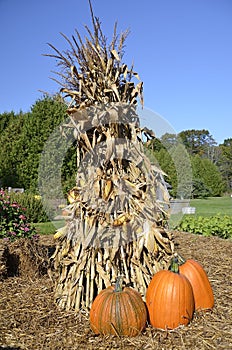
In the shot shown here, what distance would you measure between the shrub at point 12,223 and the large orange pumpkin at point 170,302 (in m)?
3.56

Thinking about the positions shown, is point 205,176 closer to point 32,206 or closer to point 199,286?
point 32,206

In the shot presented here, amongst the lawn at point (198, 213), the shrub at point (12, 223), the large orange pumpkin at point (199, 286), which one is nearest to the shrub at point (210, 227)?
the lawn at point (198, 213)

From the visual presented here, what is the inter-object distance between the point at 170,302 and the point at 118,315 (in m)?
0.44

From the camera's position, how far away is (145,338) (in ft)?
8.89

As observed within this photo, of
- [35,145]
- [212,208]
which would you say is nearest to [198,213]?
[212,208]

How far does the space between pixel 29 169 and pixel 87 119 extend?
10670mm

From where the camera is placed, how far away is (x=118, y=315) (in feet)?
8.82

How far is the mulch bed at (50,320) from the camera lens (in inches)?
103

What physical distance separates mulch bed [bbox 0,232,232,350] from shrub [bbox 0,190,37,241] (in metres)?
1.62

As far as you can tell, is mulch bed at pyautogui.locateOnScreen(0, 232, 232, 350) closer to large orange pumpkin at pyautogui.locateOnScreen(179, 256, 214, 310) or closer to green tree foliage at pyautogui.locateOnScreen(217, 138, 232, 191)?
large orange pumpkin at pyautogui.locateOnScreen(179, 256, 214, 310)

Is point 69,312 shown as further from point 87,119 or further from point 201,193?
point 201,193

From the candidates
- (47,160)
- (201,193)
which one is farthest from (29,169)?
(201,193)

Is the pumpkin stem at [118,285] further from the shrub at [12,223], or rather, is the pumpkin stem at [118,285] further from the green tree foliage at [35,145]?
the green tree foliage at [35,145]

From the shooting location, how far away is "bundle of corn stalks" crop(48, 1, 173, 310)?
10.2ft
